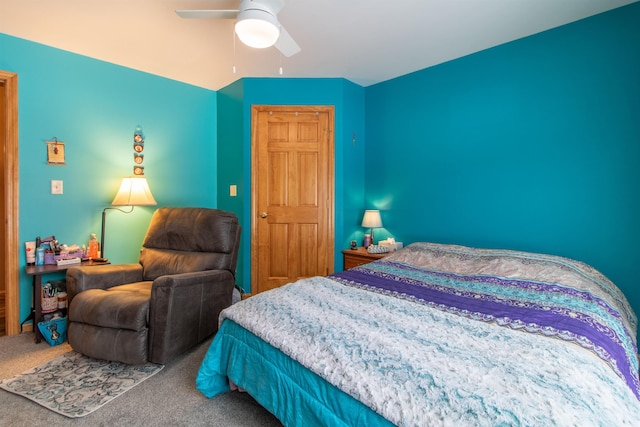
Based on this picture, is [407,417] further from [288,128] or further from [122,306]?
[288,128]

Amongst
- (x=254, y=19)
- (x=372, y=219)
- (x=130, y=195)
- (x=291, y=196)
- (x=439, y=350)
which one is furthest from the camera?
(x=291, y=196)

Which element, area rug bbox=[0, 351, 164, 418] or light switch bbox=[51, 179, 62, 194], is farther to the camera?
light switch bbox=[51, 179, 62, 194]

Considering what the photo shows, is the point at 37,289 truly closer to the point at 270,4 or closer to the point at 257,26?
the point at 257,26

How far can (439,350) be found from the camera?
3.68 feet

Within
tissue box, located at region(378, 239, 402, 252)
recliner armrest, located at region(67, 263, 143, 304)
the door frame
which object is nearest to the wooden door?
tissue box, located at region(378, 239, 402, 252)

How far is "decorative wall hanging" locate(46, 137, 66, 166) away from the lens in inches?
106

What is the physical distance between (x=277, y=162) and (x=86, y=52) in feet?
6.39

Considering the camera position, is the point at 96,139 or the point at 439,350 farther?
the point at 96,139

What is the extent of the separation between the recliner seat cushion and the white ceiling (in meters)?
1.95

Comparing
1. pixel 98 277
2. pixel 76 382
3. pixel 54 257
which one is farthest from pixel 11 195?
pixel 76 382

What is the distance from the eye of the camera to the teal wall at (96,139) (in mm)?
2605

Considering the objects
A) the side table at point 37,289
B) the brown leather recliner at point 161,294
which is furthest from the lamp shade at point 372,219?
the side table at point 37,289

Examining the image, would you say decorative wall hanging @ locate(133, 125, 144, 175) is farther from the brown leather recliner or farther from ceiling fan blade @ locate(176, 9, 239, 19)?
ceiling fan blade @ locate(176, 9, 239, 19)

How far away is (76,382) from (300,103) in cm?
296
